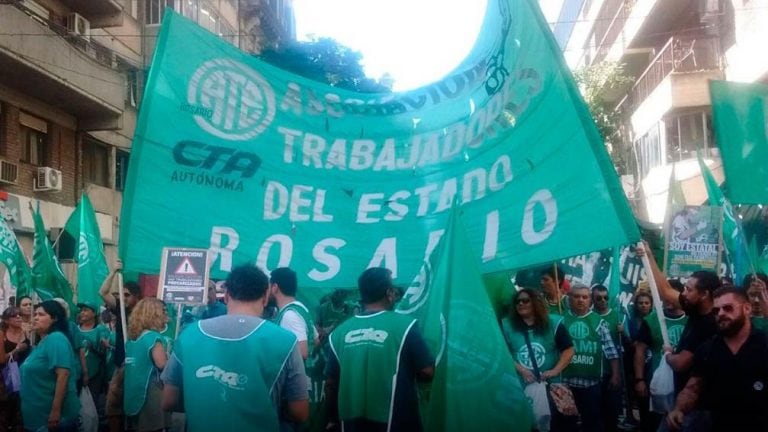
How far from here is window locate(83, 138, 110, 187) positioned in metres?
23.5

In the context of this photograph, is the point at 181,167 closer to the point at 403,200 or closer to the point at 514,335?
the point at 403,200

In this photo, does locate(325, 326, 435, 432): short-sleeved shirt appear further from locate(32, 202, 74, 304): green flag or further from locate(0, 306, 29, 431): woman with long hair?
locate(32, 202, 74, 304): green flag

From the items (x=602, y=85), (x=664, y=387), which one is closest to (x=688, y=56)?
(x=602, y=85)

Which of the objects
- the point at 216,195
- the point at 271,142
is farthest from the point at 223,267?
the point at 271,142

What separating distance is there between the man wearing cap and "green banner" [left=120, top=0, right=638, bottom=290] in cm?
349

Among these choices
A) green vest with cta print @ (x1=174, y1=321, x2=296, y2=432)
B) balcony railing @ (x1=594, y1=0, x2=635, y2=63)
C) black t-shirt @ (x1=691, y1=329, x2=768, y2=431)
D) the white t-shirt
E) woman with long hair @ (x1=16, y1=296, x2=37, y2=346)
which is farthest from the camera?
balcony railing @ (x1=594, y1=0, x2=635, y2=63)

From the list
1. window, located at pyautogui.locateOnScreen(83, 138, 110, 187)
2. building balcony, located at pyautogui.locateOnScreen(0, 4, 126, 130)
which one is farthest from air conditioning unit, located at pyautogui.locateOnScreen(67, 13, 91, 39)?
window, located at pyautogui.locateOnScreen(83, 138, 110, 187)

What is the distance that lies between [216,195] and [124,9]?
68.0 ft

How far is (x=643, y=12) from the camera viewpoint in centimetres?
2744

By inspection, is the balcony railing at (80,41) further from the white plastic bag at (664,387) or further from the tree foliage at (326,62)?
the white plastic bag at (664,387)

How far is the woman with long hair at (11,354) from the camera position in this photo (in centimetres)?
709

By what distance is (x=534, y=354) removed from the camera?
6645 mm

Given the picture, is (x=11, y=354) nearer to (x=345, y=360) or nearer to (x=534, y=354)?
(x=345, y=360)

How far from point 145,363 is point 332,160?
2.31 meters
